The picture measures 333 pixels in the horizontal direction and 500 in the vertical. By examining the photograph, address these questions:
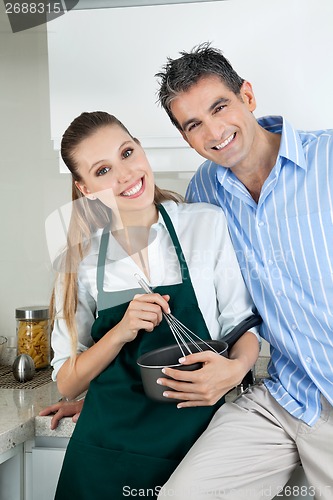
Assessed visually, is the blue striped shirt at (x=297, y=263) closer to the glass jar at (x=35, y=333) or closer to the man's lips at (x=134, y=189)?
the man's lips at (x=134, y=189)

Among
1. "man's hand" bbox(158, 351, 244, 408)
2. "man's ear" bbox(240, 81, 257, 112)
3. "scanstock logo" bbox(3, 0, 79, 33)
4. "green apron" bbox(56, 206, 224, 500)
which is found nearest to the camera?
"man's hand" bbox(158, 351, 244, 408)

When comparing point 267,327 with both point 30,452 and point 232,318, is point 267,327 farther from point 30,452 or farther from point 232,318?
point 30,452

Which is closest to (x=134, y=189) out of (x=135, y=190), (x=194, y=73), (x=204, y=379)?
(x=135, y=190)

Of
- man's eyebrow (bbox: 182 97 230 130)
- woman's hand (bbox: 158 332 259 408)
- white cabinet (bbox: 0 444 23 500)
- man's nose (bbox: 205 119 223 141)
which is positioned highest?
man's eyebrow (bbox: 182 97 230 130)

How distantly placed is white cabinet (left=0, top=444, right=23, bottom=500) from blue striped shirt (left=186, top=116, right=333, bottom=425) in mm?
479

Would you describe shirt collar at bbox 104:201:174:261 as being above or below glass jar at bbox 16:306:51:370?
above

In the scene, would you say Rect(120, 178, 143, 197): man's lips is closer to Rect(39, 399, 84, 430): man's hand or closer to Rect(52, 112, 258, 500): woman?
Rect(52, 112, 258, 500): woman

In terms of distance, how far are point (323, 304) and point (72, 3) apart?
2.44ft

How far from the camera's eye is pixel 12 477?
45.9 inches

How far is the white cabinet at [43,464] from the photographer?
44.8 inches

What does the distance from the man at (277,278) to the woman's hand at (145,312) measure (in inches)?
6.3

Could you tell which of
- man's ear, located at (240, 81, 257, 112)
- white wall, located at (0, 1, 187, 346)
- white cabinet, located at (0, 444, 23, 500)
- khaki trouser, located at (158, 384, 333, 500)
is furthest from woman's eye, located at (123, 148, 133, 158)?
white cabinet, located at (0, 444, 23, 500)

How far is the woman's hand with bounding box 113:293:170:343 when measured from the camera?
3.11 feet

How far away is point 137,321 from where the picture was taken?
953mm
